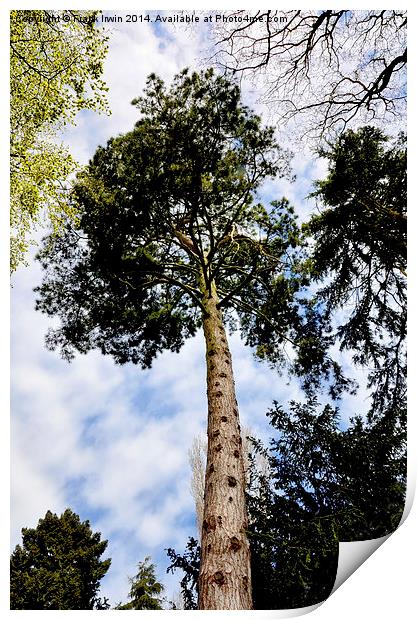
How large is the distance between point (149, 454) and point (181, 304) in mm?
1298

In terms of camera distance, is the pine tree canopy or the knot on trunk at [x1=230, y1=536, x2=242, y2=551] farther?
the pine tree canopy

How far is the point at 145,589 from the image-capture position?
2.21 meters

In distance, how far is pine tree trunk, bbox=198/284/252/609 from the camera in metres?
1.77

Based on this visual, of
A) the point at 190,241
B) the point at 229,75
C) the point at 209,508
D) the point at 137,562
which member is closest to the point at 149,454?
the point at 137,562

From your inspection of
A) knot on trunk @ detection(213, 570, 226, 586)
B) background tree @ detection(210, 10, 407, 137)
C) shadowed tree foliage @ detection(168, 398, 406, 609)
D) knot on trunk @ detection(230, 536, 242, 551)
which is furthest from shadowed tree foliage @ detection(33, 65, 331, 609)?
knot on trunk @ detection(213, 570, 226, 586)

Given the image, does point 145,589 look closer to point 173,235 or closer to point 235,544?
point 235,544

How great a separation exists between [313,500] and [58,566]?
4.58ft

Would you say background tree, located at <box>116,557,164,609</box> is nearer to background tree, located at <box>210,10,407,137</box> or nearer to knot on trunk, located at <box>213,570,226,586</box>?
knot on trunk, located at <box>213,570,226,586</box>

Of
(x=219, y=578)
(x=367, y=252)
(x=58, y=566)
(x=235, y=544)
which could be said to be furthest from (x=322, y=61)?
(x=58, y=566)

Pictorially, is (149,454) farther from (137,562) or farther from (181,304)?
(181,304)

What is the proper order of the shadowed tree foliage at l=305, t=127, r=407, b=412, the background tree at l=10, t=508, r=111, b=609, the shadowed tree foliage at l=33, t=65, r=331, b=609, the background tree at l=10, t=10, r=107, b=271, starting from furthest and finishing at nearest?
the shadowed tree foliage at l=33, t=65, r=331, b=609 → the shadowed tree foliage at l=305, t=127, r=407, b=412 → the background tree at l=10, t=10, r=107, b=271 → the background tree at l=10, t=508, r=111, b=609

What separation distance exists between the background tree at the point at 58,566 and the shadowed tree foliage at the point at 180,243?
976mm

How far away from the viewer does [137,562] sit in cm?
245

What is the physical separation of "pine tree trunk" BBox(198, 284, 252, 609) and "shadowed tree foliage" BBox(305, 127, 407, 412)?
890mm
